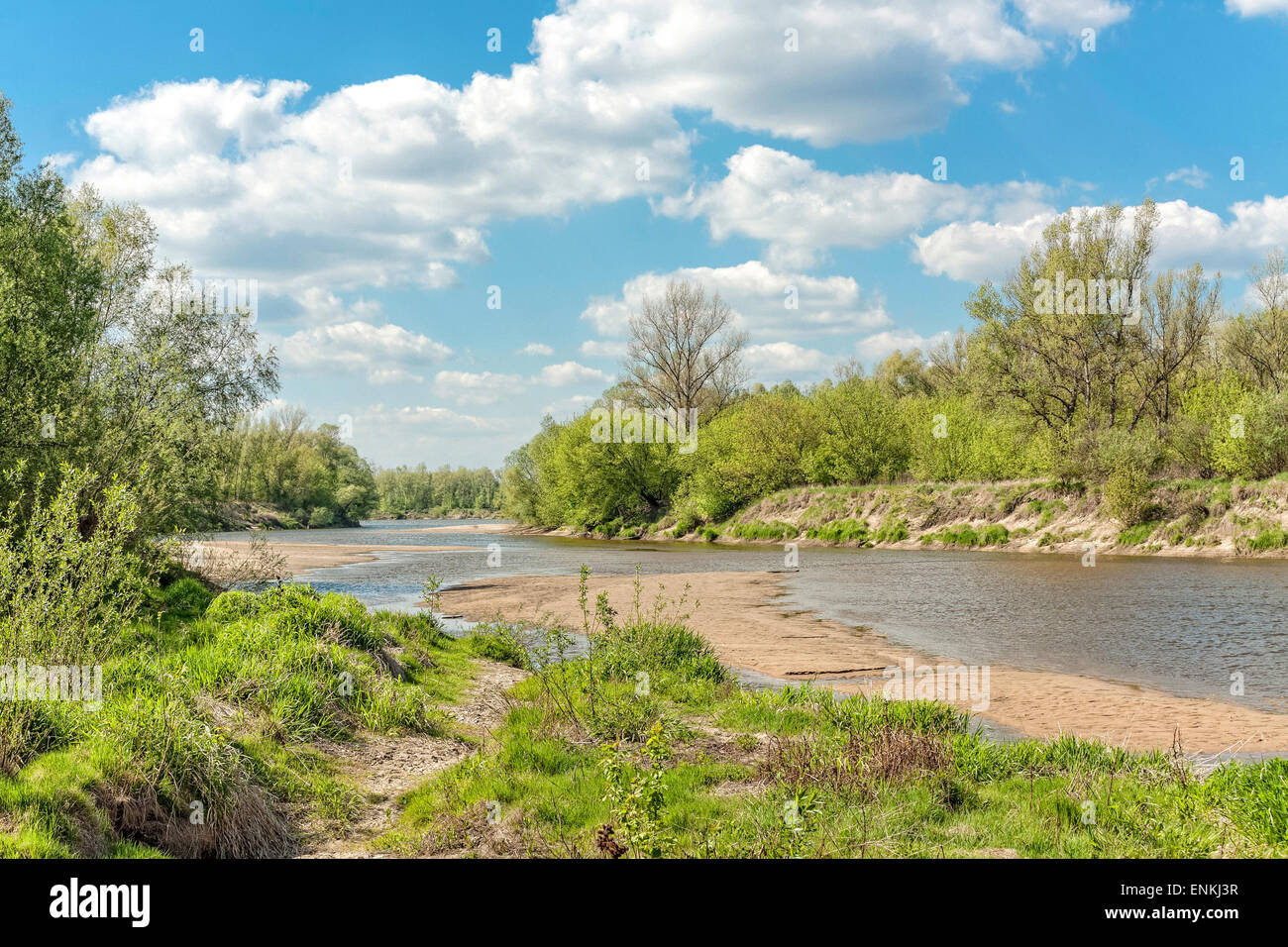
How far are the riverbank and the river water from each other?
3042mm

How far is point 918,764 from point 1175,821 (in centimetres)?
218

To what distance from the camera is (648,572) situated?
125 ft

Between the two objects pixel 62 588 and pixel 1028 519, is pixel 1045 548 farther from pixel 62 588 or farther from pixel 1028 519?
pixel 62 588

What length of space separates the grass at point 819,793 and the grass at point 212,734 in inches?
49.8

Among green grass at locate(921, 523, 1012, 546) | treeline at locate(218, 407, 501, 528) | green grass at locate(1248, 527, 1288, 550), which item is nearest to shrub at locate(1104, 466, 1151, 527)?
green grass at locate(1248, 527, 1288, 550)

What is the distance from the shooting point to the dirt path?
23.9ft

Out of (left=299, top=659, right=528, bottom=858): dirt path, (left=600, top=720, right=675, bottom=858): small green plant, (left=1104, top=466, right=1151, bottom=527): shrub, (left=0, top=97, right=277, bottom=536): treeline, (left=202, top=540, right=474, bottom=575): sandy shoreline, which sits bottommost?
(left=202, top=540, right=474, bottom=575): sandy shoreline

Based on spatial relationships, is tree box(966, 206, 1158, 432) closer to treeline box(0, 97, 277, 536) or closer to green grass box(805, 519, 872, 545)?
green grass box(805, 519, 872, 545)

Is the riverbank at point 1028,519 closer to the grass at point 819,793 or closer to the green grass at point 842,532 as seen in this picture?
the green grass at point 842,532

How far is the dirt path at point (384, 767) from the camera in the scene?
727 cm
